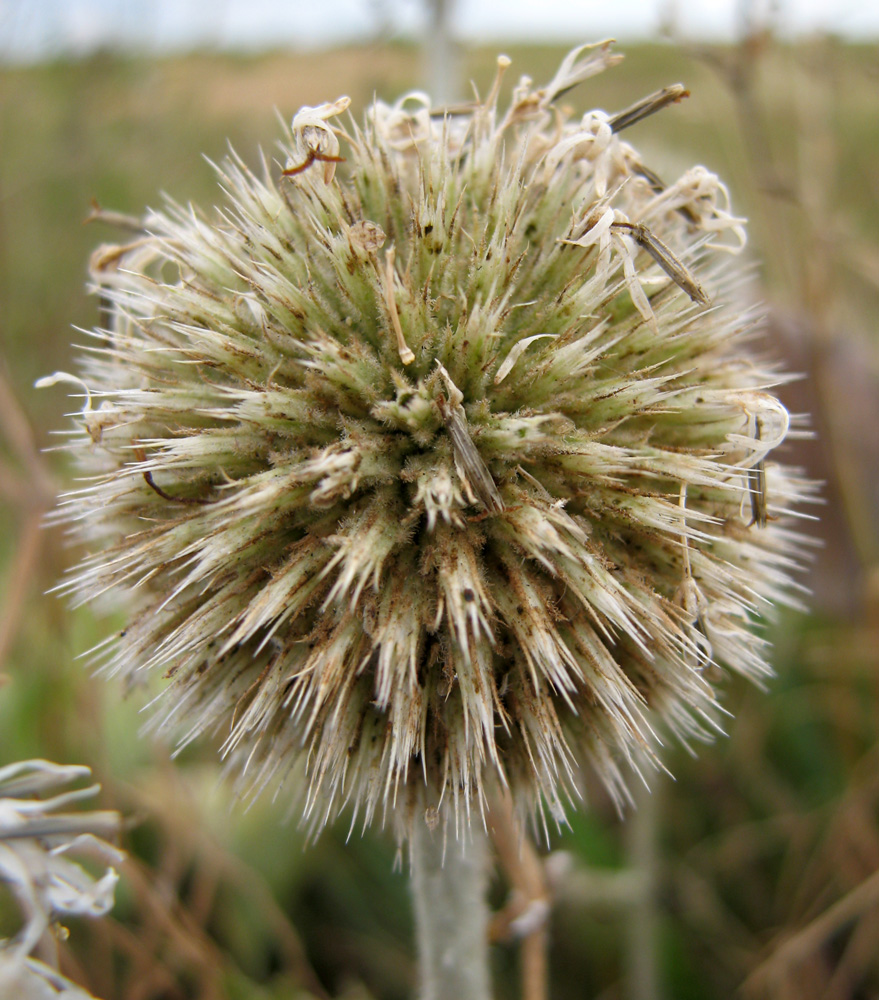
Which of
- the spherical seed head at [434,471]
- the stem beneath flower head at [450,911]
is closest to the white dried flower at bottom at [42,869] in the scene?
the spherical seed head at [434,471]

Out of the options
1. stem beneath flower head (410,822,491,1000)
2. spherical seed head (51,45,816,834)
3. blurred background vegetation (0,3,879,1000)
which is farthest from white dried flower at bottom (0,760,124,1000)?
blurred background vegetation (0,3,879,1000)

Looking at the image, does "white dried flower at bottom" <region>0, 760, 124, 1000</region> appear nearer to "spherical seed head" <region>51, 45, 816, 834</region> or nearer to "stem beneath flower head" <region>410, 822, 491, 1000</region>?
"spherical seed head" <region>51, 45, 816, 834</region>

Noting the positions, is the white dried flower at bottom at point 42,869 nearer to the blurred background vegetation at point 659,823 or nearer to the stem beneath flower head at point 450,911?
the stem beneath flower head at point 450,911

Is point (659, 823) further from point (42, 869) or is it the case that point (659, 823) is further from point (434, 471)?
point (42, 869)

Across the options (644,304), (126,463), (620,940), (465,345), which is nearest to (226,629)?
(126,463)

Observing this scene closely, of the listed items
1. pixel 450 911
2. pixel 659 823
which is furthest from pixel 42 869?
pixel 659 823

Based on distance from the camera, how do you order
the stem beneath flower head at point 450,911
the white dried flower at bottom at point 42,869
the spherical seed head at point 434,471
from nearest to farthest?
the white dried flower at bottom at point 42,869
the spherical seed head at point 434,471
the stem beneath flower head at point 450,911

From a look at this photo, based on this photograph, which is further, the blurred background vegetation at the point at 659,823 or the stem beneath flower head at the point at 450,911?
the blurred background vegetation at the point at 659,823
